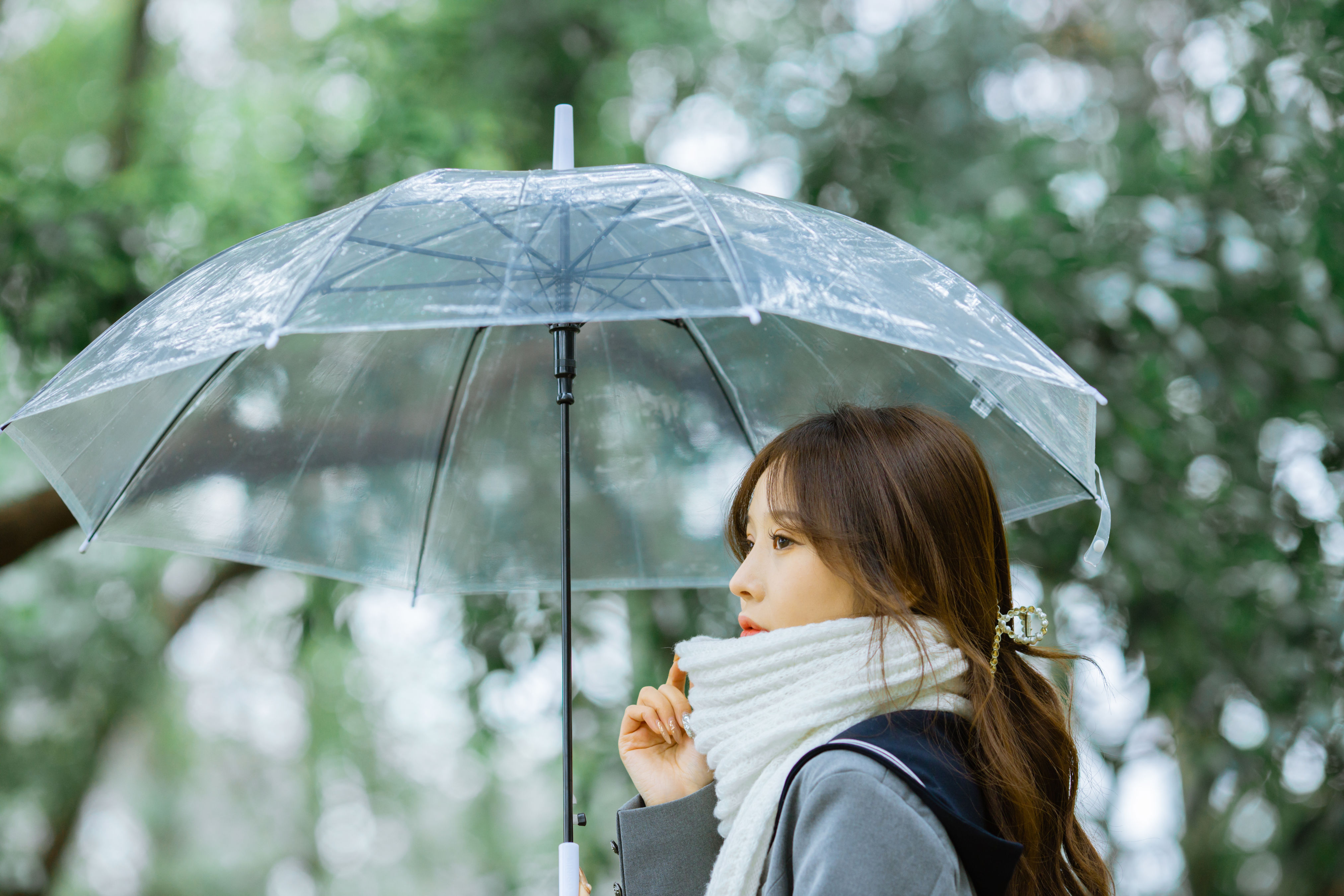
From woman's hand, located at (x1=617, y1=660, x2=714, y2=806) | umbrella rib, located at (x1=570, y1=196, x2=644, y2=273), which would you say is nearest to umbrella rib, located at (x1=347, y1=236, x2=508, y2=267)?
umbrella rib, located at (x1=570, y1=196, x2=644, y2=273)

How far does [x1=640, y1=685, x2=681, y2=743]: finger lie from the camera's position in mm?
1782

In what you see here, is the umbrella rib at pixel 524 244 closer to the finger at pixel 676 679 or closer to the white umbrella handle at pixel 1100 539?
the finger at pixel 676 679

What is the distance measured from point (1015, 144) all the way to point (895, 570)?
11.1ft

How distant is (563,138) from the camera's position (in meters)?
1.96

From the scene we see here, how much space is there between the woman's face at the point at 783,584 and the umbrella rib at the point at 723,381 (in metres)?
0.69

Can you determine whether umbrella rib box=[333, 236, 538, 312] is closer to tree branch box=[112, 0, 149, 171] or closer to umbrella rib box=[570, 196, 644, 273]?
umbrella rib box=[570, 196, 644, 273]

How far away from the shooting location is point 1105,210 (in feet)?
12.4

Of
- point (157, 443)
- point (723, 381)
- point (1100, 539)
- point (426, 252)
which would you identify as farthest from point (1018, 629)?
point (157, 443)

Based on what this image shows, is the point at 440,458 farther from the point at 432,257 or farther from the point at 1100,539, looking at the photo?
the point at 1100,539

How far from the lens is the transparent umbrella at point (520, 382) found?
59.2 inches

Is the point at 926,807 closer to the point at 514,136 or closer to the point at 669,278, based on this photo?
the point at 669,278

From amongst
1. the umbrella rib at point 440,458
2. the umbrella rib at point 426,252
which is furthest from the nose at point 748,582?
the umbrella rib at point 440,458

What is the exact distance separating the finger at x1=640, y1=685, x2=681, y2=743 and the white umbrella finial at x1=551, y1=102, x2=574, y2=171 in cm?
87

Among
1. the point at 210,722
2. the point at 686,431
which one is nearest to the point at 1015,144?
the point at 686,431
